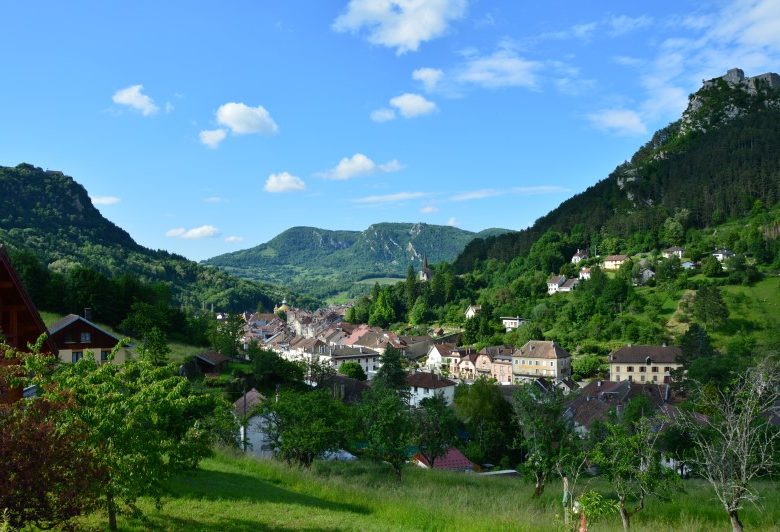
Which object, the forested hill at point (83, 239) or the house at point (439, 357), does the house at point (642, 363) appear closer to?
the house at point (439, 357)

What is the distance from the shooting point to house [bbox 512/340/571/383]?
73312 mm

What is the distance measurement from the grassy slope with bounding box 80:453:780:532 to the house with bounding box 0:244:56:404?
14.1 feet

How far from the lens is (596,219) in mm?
143625

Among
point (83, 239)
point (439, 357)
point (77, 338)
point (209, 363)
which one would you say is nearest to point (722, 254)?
point (439, 357)

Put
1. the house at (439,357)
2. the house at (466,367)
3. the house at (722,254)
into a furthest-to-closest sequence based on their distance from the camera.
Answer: the house at (722,254), the house at (439,357), the house at (466,367)

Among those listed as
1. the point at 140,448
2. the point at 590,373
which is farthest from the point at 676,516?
the point at 590,373

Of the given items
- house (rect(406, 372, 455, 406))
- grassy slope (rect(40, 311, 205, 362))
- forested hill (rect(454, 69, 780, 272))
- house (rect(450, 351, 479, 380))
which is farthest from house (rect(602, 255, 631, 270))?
grassy slope (rect(40, 311, 205, 362))

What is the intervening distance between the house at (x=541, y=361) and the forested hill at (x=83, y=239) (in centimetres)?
8774

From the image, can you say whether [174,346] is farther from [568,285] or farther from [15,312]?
[568,285]

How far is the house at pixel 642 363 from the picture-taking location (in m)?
67.8

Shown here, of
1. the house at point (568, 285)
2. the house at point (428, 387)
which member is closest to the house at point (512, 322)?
the house at point (568, 285)

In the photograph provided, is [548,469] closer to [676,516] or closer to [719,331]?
[676,516]

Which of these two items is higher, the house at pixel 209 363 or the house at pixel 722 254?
the house at pixel 722 254

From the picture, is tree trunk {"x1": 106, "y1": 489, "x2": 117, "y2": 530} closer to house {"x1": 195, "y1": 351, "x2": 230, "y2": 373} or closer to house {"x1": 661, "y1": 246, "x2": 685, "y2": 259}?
house {"x1": 195, "y1": 351, "x2": 230, "y2": 373}
